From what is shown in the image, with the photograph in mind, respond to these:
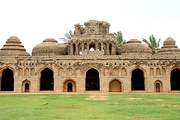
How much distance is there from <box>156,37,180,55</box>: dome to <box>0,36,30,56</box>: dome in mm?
25557

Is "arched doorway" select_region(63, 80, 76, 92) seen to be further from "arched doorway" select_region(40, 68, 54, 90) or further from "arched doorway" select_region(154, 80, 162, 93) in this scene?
"arched doorway" select_region(154, 80, 162, 93)

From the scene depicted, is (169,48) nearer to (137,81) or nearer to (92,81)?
(137,81)

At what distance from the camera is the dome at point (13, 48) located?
5303cm

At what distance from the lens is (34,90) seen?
4822 centimetres

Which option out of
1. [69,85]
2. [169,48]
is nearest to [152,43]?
[169,48]

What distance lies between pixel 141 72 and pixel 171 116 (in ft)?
119

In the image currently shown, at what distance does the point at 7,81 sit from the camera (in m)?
53.0

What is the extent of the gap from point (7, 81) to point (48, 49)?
9.31 metres

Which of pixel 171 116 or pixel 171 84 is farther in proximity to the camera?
pixel 171 84

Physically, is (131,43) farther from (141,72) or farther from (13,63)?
(13,63)

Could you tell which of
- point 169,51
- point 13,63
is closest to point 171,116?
point 13,63

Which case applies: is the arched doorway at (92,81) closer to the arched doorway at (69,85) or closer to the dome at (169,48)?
the arched doorway at (69,85)

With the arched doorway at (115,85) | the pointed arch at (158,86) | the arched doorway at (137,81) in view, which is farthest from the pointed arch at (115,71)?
the pointed arch at (158,86)

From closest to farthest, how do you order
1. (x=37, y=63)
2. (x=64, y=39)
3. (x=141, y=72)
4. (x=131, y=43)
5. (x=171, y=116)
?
1. (x=171, y=116)
2. (x=37, y=63)
3. (x=141, y=72)
4. (x=131, y=43)
5. (x=64, y=39)
